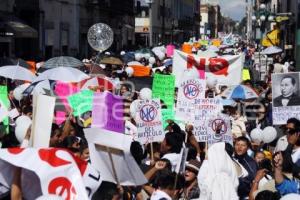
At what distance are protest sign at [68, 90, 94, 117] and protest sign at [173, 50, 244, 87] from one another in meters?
3.12

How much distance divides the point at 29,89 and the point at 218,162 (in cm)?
610

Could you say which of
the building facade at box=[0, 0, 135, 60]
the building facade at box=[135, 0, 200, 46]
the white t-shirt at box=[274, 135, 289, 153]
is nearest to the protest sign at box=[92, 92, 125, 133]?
the white t-shirt at box=[274, 135, 289, 153]

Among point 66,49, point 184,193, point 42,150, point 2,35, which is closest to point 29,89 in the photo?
point 184,193

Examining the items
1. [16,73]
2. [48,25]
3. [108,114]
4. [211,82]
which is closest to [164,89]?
[211,82]

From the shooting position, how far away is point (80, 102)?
10.3 metres

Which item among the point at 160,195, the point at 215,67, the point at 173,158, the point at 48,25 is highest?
the point at 48,25

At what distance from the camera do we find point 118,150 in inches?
232

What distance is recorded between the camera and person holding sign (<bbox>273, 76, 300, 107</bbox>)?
384 inches

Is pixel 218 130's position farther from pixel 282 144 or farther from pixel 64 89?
pixel 64 89

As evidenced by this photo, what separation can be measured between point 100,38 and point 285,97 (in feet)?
43.5

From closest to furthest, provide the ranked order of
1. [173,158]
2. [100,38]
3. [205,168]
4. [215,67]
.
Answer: [205,168], [173,158], [215,67], [100,38]

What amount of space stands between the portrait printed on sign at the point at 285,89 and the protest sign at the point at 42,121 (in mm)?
4506

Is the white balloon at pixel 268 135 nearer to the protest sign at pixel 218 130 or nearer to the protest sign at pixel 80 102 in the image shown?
the protest sign at pixel 218 130

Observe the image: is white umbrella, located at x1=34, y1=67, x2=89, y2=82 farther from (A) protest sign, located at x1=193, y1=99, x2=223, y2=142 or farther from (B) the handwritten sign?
(B) the handwritten sign
